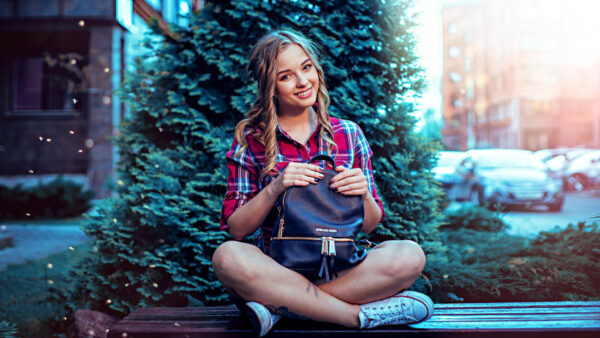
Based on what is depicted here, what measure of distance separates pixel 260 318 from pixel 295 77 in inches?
45.0

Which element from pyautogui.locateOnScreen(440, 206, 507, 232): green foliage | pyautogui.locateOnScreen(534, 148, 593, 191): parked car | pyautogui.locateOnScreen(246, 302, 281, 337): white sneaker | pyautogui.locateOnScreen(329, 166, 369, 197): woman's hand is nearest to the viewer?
pyautogui.locateOnScreen(246, 302, 281, 337): white sneaker

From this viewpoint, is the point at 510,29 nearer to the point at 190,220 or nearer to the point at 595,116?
the point at 595,116

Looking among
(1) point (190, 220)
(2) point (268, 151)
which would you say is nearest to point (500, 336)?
(2) point (268, 151)

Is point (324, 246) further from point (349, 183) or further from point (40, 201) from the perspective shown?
point (40, 201)

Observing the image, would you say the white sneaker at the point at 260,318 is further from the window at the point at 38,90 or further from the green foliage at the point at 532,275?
A: the window at the point at 38,90

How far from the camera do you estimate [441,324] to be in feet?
6.50

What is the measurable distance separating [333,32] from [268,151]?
1683 millimetres

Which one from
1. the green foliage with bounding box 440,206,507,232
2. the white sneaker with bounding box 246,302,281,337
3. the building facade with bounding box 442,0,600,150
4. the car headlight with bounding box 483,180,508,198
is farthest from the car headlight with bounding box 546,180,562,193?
the building facade with bounding box 442,0,600,150

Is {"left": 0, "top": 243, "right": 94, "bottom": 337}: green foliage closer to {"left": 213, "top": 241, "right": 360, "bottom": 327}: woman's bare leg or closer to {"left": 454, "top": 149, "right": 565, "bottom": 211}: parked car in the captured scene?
{"left": 213, "top": 241, "right": 360, "bottom": 327}: woman's bare leg

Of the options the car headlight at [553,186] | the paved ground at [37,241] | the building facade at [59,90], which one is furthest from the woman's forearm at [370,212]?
the building facade at [59,90]

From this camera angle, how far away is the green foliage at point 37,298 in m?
3.51

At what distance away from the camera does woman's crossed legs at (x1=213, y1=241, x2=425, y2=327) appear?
1923 millimetres

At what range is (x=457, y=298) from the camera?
10.5ft

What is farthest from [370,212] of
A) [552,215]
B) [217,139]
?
[552,215]
